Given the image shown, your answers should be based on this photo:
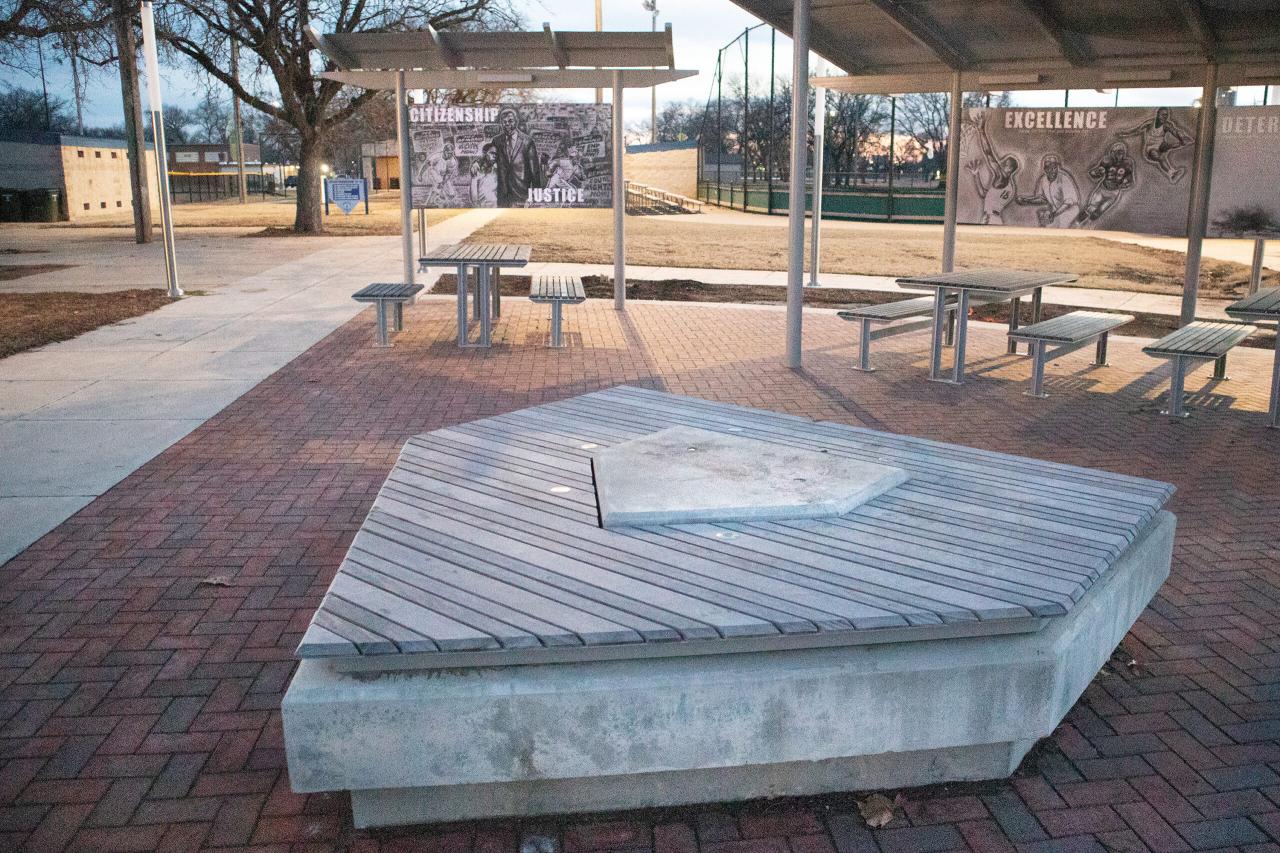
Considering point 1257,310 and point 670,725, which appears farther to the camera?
point 1257,310

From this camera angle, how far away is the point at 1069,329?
8594 mm

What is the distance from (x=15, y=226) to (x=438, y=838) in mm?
33711

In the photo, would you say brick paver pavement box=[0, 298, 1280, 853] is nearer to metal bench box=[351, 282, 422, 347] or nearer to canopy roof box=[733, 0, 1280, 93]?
metal bench box=[351, 282, 422, 347]

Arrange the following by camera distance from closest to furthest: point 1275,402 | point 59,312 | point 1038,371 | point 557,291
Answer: point 1275,402
point 1038,371
point 557,291
point 59,312

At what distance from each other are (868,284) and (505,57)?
6.74 metres

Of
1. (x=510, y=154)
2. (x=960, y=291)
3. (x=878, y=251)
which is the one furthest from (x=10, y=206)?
(x=960, y=291)

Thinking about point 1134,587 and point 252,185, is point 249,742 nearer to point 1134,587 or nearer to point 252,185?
point 1134,587

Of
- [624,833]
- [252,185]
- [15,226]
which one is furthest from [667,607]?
[252,185]

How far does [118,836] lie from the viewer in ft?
9.44

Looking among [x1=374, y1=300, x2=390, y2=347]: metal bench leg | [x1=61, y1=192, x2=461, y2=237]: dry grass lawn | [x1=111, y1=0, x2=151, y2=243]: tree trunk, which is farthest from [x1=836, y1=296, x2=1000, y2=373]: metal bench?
[x1=61, y1=192, x2=461, y2=237]: dry grass lawn

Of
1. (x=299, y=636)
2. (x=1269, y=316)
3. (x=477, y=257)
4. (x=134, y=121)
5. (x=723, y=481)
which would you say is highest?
(x=134, y=121)

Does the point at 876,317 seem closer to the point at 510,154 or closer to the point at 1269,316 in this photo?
the point at 1269,316

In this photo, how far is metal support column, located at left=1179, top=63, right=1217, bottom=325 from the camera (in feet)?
33.9

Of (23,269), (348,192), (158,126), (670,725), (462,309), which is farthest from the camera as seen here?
(348,192)
